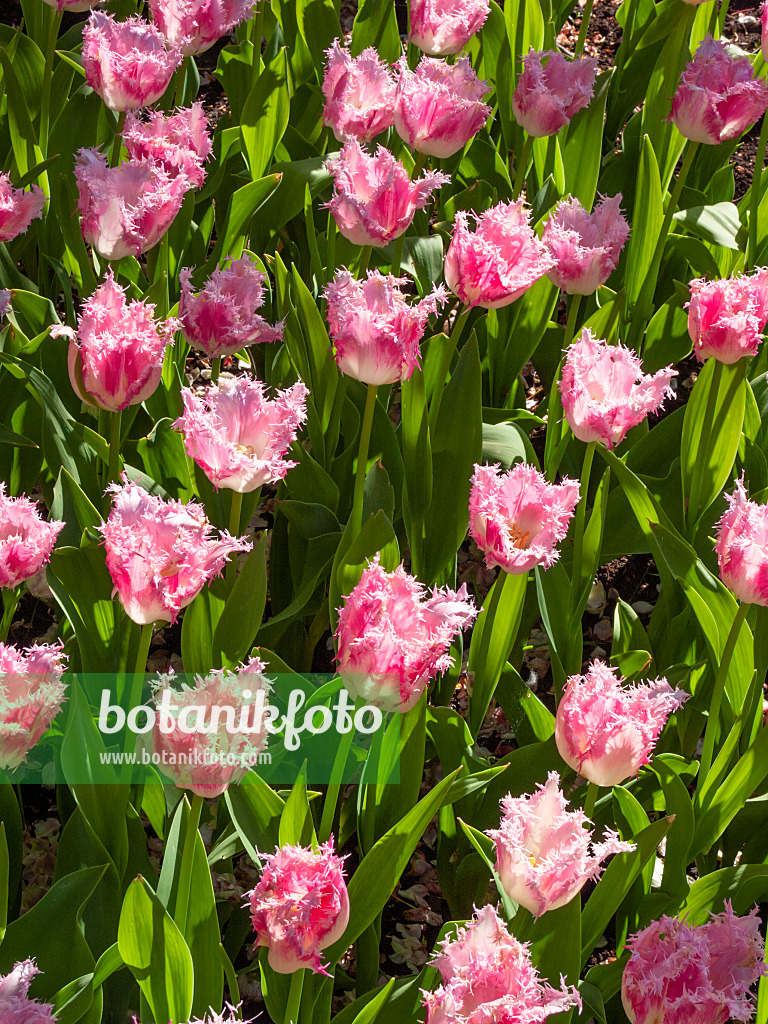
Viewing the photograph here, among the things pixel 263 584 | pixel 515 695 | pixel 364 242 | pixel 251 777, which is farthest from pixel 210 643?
pixel 364 242

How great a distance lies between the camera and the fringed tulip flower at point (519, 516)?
4.03ft

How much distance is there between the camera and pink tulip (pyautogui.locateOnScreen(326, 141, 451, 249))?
1.50 m

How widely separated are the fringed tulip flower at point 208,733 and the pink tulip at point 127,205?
762mm

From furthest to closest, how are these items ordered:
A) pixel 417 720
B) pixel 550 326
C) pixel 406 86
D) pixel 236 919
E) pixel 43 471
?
pixel 550 326
pixel 43 471
pixel 406 86
pixel 236 919
pixel 417 720

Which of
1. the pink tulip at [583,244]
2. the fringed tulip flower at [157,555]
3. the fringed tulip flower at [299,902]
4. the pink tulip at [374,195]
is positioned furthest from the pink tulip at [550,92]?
the fringed tulip flower at [299,902]

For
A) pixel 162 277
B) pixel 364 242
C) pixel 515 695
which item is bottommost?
pixel 515 695

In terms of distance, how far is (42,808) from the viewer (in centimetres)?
165

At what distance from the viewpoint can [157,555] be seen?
1096 mm

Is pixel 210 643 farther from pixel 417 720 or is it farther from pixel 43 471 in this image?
pixel 43 471

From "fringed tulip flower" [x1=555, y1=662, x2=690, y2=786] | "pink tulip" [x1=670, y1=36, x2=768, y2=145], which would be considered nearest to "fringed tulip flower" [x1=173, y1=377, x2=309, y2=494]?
"fringed tulip flower" [x1=555, y1=662, x2=690, y2=786]

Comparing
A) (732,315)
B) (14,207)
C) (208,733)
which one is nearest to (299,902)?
(208,733)

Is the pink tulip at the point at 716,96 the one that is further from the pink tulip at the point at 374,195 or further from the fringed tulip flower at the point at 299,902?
the fringed tulip flower at the point at 299,902

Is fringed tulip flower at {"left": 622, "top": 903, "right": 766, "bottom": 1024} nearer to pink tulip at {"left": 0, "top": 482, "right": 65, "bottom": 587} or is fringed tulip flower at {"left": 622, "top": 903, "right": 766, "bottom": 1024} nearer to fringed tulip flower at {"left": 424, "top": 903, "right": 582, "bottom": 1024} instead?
fringed tulip flower at {"left": 424, "top": 903, "right": 582, "bottom": 1024}

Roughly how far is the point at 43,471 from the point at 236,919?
2.83 feet
